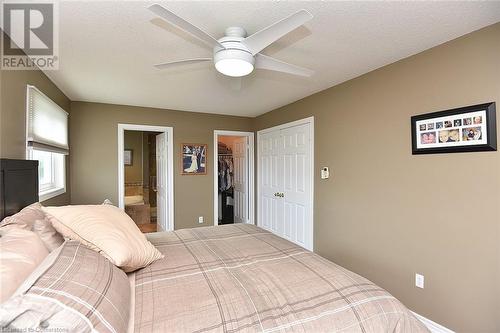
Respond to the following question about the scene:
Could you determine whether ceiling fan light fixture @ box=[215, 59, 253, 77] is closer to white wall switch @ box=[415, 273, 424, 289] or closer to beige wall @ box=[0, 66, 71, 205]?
beige wall @ box=[0, 66, 71, 205]

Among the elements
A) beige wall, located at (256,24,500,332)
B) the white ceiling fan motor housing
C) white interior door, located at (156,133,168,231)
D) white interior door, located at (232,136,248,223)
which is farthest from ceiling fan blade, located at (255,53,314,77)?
white interior door, located at (232,136,248,223)

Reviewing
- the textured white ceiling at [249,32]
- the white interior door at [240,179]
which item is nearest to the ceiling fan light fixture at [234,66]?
the textured white ceiling at [249,32]

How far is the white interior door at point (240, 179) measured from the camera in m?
4.85

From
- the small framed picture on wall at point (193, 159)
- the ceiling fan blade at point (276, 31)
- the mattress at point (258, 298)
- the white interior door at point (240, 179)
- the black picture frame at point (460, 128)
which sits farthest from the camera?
the white interior door at point (240, 179)

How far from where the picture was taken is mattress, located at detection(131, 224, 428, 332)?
1.00 meters

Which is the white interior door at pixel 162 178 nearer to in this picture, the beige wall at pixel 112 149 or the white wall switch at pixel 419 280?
the beige wall at pixel 112 149

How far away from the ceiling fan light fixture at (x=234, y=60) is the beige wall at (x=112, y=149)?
2725mm

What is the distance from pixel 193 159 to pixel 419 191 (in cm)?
329

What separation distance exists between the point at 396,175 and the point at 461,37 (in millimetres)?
1163

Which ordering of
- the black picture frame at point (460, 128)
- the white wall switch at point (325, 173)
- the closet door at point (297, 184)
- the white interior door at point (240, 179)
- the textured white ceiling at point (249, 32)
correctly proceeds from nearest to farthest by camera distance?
1. the textured white ceiling at point (249, 32)
2. the black picture frame at point (460, 128)
3. the white wall switch at point (325, 173)
4. the closet door at point (297, 184)
5. the white interior door at point (240, 179)

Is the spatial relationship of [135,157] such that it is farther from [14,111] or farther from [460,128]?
[460,128]

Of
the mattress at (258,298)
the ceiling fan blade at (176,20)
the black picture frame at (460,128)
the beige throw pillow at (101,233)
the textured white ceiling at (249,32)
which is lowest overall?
the mattress at (258,298)

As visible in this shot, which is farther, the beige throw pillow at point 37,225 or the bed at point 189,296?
the beige throw pillow at point 37,225

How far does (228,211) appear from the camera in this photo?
5.51m
